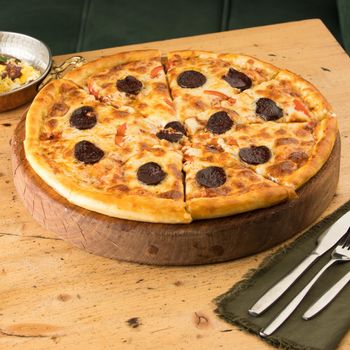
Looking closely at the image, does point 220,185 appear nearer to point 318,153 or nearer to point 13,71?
point 318,153

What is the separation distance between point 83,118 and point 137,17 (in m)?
2.45

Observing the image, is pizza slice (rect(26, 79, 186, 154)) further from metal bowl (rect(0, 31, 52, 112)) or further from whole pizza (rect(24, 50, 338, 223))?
metal bowl (rect(0, 31, 52, 112))

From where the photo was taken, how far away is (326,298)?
2.82m

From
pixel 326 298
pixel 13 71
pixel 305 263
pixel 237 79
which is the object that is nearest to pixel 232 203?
pixel 305 263

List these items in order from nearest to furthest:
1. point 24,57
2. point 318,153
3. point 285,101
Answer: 1. point 318,153
2. point 285,101
3. point 24,57

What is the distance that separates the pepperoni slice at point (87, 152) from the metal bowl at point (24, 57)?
773 millimetres

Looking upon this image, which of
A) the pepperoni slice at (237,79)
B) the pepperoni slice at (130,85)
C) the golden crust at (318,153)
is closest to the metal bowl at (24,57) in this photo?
the pepperoni slice at (130,85)

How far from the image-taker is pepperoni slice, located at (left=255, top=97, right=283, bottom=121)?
3523mm

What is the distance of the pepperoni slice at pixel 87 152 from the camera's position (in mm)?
3228

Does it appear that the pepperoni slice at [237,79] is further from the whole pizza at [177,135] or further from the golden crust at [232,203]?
the golden crust at [232,203]

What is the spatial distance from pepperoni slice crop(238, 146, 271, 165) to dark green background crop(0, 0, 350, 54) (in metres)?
2.54

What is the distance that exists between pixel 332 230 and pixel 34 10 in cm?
348

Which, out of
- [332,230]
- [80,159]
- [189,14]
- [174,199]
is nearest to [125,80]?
[80,159]

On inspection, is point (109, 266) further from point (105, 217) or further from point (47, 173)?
point (47, 173)
